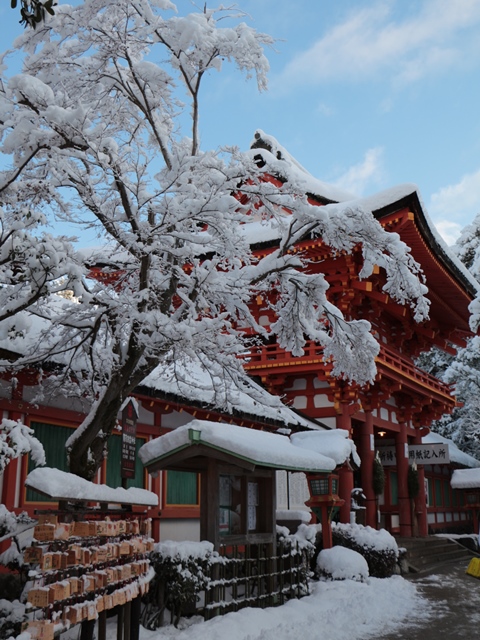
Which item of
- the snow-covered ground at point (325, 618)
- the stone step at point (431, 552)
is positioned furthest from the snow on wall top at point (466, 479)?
the snow-covered ground at point (325, 618)

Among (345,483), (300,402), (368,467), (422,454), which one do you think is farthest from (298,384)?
(422,454)

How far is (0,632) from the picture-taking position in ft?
22.3

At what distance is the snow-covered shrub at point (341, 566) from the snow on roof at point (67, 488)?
727 cm

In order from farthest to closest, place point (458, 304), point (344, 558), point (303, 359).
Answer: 1. point (458, 304)
2. point (303, 359)
3. point (344, 558)

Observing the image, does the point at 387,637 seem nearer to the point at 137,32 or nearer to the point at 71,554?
the point at 71,554

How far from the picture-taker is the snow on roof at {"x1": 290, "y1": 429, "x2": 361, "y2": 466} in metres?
12.6

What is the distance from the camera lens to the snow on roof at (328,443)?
496 inches

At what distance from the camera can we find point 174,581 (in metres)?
8.28

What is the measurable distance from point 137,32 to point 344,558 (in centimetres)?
1006

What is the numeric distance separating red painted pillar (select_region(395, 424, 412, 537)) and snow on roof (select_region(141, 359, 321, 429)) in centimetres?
668

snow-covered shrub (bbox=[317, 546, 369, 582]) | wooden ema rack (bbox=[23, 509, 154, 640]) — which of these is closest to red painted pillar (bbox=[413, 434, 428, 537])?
snow-covered shrub (bbox=[317, 546, 369, 582])

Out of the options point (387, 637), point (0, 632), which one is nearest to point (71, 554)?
point (0, 632)

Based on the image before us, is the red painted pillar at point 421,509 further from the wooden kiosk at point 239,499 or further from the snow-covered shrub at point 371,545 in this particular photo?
the wooden kiosk at point 239,499

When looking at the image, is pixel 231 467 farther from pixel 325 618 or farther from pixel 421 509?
pixel 421 509
